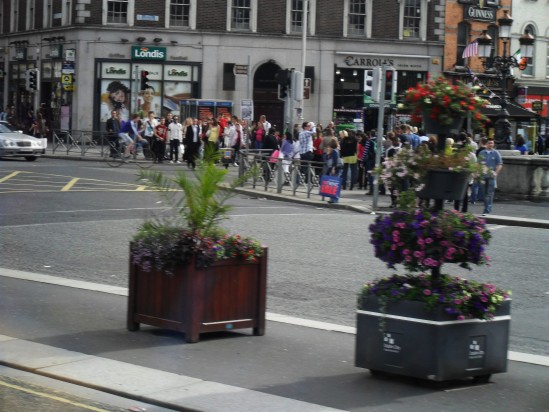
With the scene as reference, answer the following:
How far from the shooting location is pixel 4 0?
203ft

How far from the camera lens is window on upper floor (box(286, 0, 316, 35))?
5431 cm

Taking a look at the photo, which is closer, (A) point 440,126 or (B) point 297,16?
(A) point 440,126

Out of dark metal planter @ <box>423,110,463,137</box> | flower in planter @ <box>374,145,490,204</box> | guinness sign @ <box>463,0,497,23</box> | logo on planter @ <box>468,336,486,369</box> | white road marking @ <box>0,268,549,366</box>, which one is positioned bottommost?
white road marking @ <box>0,268,549,366</box>

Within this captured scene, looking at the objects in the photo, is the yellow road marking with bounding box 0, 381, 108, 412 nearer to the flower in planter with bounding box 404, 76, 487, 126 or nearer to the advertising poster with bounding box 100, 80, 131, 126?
the flower in planter with bounding box 404, 76, 487, 126

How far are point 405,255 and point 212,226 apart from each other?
2260mm

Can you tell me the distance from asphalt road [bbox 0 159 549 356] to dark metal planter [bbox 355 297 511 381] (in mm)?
2242

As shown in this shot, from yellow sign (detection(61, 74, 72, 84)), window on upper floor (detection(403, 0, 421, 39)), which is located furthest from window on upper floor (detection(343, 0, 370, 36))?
yellow sign (detection(61, 74, 72, 84))

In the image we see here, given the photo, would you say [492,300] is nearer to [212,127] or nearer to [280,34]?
[212,127]

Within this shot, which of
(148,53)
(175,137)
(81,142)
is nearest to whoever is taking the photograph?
(175,137)

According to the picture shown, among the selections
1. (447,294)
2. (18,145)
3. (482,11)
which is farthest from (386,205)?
(482,11)

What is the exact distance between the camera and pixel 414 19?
2232 inches

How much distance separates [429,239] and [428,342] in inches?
31.1

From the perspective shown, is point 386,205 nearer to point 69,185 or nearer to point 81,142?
point 69,185

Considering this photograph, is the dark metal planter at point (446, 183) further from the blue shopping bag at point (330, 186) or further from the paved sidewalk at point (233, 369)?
the blue shopping bag at point (330, 186)
